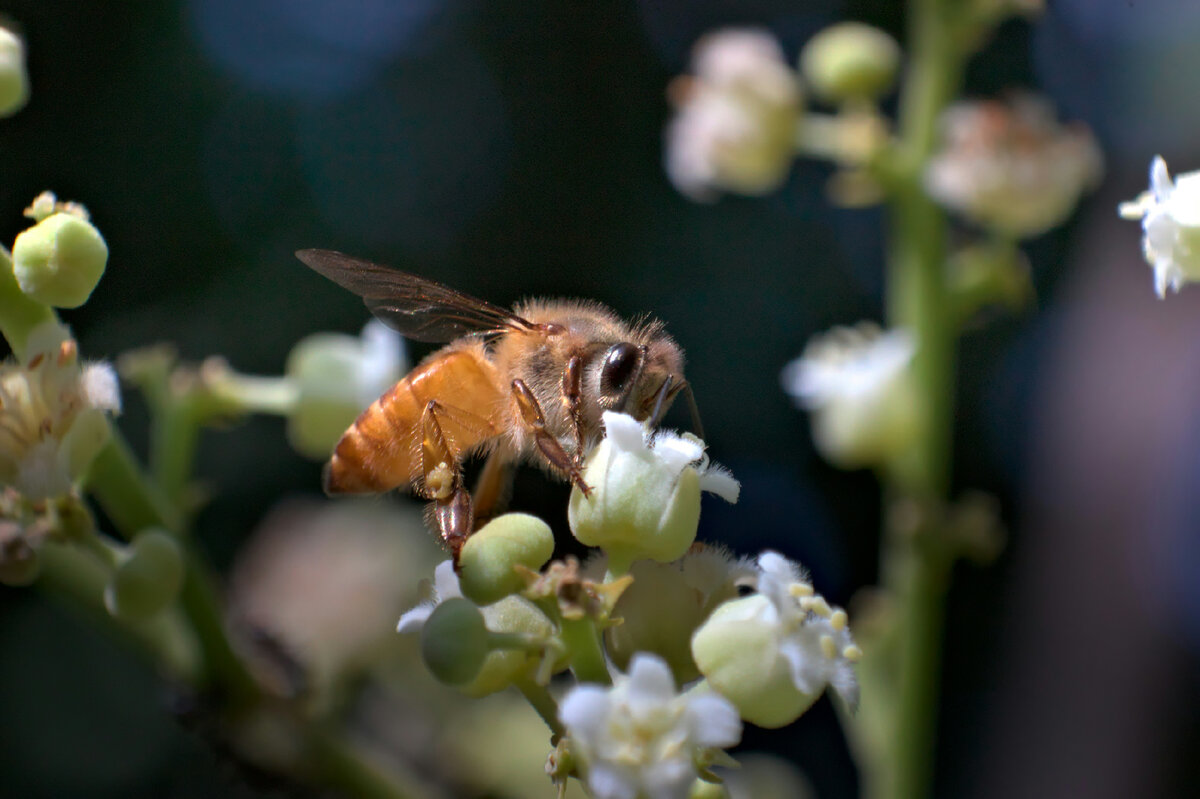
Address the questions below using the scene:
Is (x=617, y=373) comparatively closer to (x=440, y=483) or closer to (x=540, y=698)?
(x=440, y=483)

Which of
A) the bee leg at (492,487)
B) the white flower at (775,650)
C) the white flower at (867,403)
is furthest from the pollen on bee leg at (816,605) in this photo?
the white flower at (867,403)

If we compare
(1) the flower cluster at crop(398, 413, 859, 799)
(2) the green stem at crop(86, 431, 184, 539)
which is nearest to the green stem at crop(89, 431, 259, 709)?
(2) the green stem at crop(86, 431, 184, 539)

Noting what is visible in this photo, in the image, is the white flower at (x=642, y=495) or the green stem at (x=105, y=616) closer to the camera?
the white flower at (x=642, y=495)

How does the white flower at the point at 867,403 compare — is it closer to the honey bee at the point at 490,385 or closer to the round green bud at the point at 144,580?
the honey bee at the point at 490,385

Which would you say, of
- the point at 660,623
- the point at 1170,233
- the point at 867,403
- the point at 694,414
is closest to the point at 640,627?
the point at 660,623

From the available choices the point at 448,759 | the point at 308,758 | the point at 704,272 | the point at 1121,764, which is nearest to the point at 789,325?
the point at 704,272

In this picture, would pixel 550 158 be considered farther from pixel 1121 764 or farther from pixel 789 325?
pixel 1121 764

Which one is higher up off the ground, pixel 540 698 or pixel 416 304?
pixel 416 304
